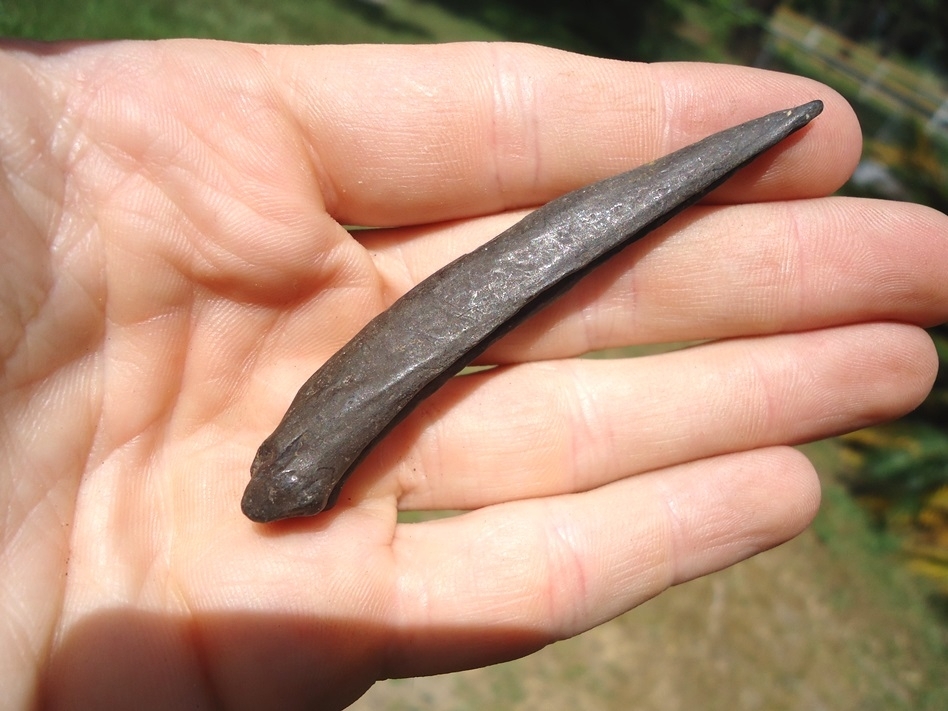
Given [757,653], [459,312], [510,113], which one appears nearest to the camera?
[459,312]

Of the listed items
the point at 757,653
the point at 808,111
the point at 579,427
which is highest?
the point at 808,111

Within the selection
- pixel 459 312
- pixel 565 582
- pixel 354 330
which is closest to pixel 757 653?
pixel 565 582

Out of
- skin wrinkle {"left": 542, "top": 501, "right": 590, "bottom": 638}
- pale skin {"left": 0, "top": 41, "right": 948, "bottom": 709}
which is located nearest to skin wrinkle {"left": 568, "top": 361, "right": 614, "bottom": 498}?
pale skin {"left": 0, "top": 41, "right": 948, "bottom": 709}

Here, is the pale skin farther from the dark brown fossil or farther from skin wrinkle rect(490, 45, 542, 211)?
the dark brown fossil

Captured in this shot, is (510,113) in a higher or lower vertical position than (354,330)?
higher

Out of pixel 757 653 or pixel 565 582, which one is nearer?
pixel 565 582

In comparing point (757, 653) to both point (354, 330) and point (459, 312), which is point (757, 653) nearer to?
point (459, 312)

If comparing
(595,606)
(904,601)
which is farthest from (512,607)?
(904,601)

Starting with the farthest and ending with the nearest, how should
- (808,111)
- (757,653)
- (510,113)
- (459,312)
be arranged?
1. (757,653)
2. (510,113)
3. (808,111)
4. (459,312)
